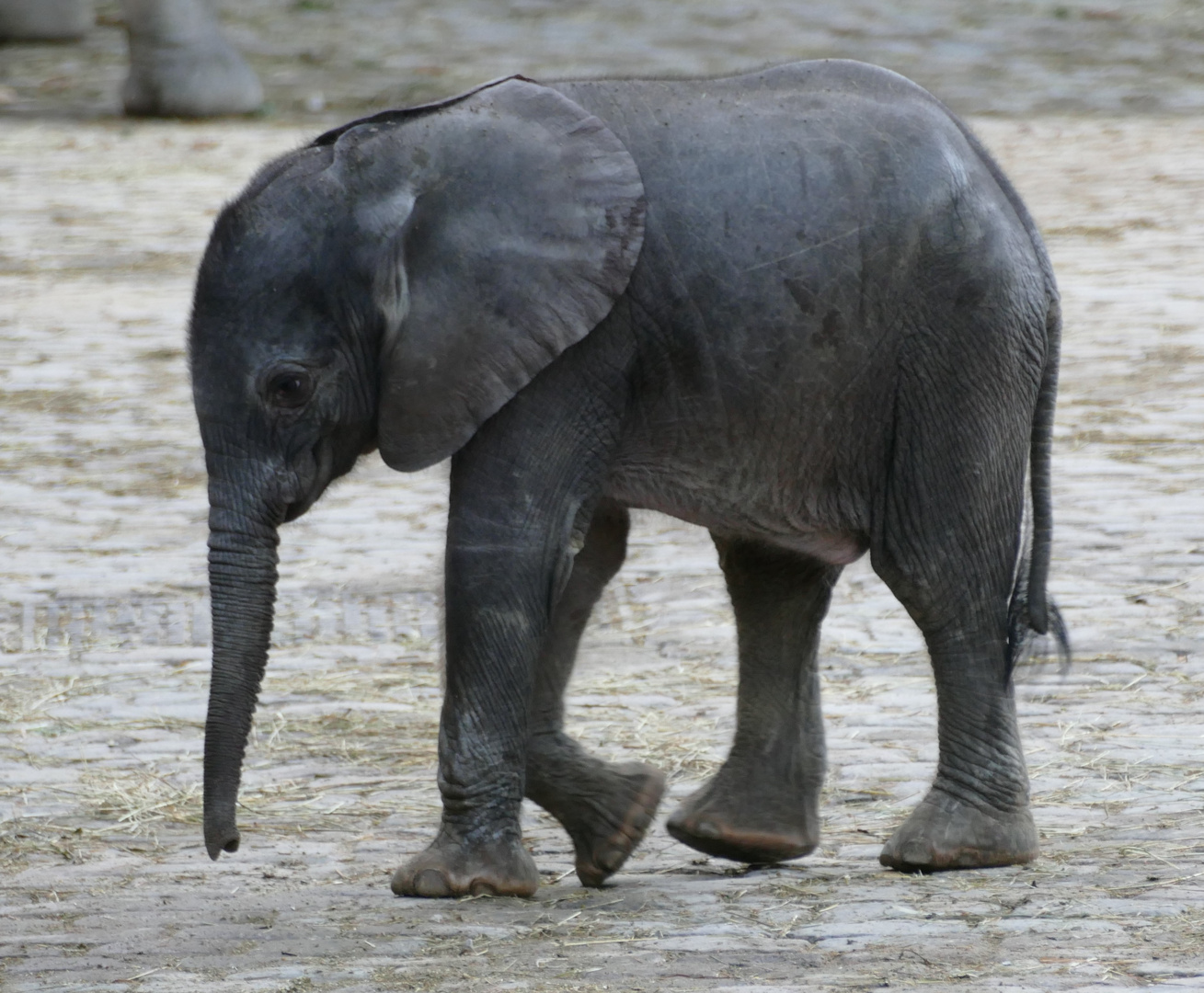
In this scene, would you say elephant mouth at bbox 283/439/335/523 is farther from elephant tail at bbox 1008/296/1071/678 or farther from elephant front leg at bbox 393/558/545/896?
elephant tail at bbox 1008/296/1071/678

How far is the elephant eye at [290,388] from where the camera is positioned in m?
5.03

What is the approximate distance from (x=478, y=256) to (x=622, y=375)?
0.43 m

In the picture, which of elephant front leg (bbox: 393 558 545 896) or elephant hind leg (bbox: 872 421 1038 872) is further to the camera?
elephant hind leg (bbox: 872 421 1038 872)

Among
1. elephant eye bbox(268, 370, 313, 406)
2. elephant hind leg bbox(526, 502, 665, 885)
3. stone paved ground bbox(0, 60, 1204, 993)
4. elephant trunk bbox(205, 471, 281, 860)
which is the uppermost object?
elephant eye bbox(268, 370, 313, 406)

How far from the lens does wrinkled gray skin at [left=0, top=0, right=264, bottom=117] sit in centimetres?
2203

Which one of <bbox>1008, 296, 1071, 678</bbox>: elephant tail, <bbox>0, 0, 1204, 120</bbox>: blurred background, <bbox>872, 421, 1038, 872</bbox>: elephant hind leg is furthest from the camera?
<bbox>0, 0, 1204, 120</bbox>: blurred background

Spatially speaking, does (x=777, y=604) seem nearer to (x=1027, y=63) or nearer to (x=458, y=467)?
(x=458, y=467)

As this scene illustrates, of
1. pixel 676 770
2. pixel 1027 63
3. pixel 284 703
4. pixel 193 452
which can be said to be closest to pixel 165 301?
pixel 193 452

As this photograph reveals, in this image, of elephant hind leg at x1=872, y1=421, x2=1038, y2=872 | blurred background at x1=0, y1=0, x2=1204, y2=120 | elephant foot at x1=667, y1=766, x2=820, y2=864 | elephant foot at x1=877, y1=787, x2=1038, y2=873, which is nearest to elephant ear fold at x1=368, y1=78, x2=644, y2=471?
elephant hind leg at x1=872, y1=421, x2=1038, y2=872

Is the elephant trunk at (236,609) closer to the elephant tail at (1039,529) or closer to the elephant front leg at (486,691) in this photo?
the elephant front leg at (486,691)

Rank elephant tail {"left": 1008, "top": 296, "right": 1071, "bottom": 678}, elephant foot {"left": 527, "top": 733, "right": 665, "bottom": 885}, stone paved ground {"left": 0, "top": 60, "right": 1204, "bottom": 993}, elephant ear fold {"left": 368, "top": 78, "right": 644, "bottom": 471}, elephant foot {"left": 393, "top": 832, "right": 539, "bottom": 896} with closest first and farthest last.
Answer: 1. stone paved ground {"left": 0, "top": 60, "right": 1204, "bottom": 993}
2. elephant ear fold {"left": 368, "top": 78, "right": 644, "bottom": 471}
3. elephant foot {"left": 393, "top": 832, "right": 539, "bottom": 896}
4. elephant foot {"left": 527, "top": 733, "right": 665, "bottom": 885}
5. elephant tail {"left": 1008, "top": 296, "right": 1071, "bottom": 678}

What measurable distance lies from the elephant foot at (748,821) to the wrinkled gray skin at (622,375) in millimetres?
14

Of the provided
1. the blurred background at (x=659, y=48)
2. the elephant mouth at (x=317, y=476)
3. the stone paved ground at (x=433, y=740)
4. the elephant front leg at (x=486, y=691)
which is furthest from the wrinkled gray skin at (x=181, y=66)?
the elephant front leg at (x=486, y=691)

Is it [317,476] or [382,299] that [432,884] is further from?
[382,299]
